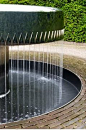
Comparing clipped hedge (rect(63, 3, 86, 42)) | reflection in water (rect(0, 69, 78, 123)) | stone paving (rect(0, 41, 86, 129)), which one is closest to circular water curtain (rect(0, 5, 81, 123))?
reflection in water (rect(0, 69, 78, 123))

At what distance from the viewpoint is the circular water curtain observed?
5723mm

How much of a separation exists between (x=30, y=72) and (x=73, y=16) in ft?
22.9

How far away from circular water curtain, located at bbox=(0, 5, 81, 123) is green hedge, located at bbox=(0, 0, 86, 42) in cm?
477

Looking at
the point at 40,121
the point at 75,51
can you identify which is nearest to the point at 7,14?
the point at 40,121

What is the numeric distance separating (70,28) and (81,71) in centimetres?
699

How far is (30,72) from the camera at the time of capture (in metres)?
10.5

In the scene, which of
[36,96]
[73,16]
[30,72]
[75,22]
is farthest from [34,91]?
[73,16]

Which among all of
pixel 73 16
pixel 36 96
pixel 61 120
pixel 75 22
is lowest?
pixel 75 22

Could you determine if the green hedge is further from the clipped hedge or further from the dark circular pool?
the dark circular pool

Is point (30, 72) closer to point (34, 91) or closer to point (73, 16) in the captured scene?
point (34, 91)

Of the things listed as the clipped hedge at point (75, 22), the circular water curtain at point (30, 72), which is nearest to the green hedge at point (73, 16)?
the clipped hedge at point (75, 22)

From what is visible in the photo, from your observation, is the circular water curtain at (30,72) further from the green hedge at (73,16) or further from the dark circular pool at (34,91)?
the green hedge at (73,16)

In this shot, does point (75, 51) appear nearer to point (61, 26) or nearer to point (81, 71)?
point (81, 71)

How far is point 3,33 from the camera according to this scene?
222 inches
